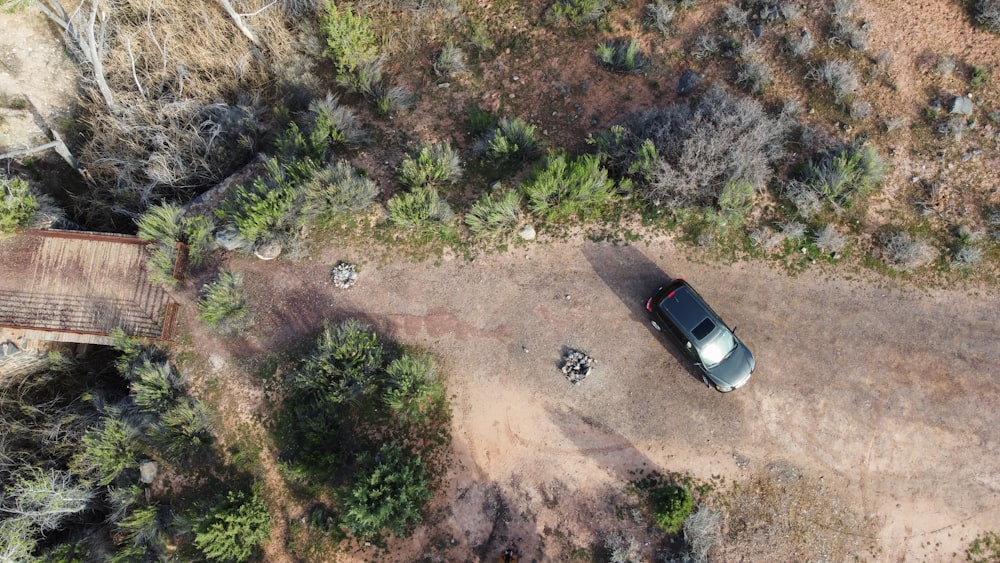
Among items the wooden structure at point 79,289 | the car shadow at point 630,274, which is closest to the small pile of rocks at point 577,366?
the car shadow at point 630,274

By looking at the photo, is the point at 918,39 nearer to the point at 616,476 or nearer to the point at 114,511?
the point at 616,476

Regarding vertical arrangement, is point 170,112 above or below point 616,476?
above

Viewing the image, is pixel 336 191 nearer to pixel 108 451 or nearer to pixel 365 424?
pixel 365 424

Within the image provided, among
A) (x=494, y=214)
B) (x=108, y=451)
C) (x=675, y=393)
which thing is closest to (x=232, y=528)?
(x=108, y=451)

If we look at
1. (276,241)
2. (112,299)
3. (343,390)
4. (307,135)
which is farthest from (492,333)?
(112,299)

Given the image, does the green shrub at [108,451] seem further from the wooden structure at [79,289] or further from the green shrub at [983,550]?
the green shrub at [983,550]

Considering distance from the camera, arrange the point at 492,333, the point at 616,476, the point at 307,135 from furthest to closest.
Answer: the point at 307,135 < the point at 492,333 < the point at 616,476
